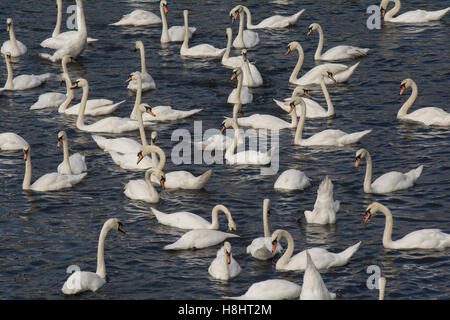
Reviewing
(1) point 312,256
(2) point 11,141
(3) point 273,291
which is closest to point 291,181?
(1) point 312,256

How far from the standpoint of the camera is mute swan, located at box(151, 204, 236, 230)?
2056 centimetres

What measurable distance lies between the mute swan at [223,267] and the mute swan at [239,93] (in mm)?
10133

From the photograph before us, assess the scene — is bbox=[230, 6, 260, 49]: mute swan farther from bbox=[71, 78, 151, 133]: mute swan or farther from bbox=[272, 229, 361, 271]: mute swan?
bbox=[272, 229, 361, 271]: mute swan

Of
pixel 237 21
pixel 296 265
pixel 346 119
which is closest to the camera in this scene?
pixel 296 265

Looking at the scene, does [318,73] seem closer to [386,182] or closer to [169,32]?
[169,32]

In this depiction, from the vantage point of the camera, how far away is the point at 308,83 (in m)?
30.7

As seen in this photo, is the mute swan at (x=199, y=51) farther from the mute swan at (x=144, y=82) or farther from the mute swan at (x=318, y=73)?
the mute swan at (x=318, y=73)

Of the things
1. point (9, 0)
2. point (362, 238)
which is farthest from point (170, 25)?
point (362, 238)

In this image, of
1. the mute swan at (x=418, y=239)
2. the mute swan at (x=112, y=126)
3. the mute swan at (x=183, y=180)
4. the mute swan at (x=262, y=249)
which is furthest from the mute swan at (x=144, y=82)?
the mute swan at (x=418, y=239)

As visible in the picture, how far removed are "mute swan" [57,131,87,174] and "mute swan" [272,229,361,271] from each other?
262 inches

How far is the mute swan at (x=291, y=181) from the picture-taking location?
22.5m

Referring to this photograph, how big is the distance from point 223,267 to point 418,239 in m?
3.90
